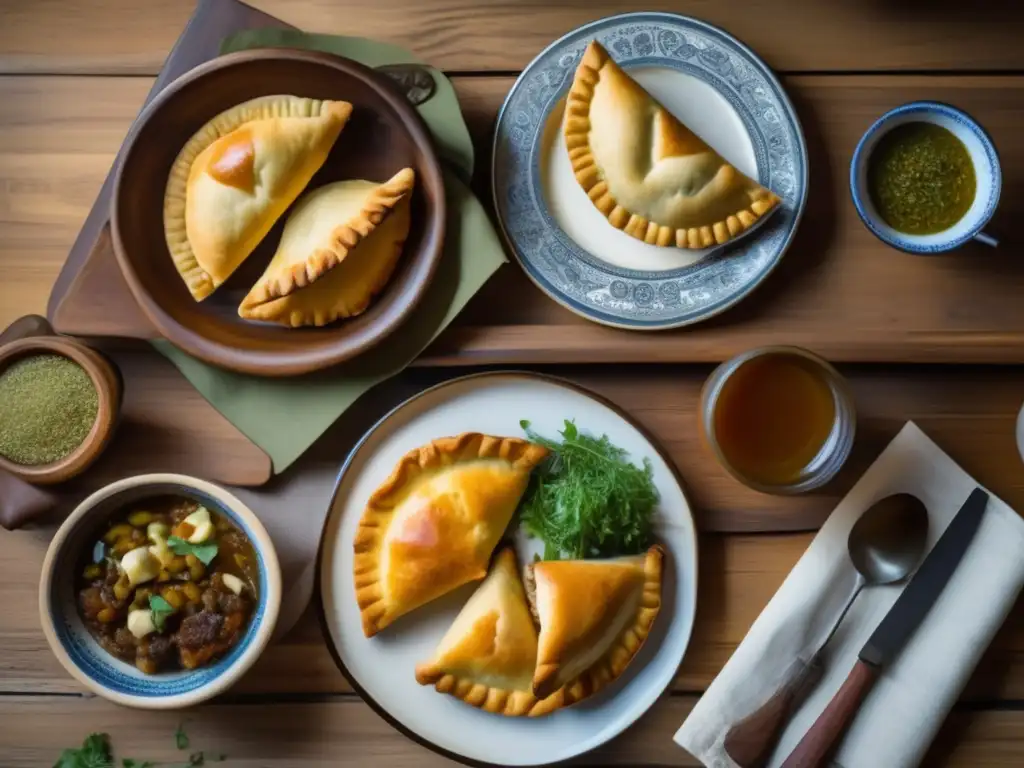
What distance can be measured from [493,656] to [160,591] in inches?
18.3

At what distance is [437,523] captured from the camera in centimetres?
128

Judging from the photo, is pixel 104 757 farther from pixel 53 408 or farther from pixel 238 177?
pixel 238 177

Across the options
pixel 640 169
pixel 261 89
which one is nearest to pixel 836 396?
pixel 640 169

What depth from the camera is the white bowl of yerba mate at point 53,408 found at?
49.3 inches

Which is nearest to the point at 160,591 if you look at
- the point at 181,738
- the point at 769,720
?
the point at 181,738

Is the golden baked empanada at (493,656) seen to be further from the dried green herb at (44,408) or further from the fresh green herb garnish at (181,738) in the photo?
the dried green herb at (44,408)

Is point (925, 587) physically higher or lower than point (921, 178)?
lower

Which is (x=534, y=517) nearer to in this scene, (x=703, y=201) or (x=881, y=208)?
(x=703, y=201)

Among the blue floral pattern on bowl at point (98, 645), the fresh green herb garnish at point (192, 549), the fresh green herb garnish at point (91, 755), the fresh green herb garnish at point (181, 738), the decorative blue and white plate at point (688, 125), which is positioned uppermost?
the decorative blue and white plate at point (688, 125)

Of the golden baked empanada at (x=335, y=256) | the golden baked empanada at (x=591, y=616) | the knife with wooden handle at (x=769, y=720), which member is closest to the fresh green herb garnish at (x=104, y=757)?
the golden baked empanada at (x=591, y=616)

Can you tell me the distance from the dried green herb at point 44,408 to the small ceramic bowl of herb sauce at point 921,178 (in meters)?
1.11

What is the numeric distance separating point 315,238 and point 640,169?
48 centimetres

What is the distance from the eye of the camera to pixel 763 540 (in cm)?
134

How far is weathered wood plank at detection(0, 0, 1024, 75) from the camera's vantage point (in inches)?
53.8
